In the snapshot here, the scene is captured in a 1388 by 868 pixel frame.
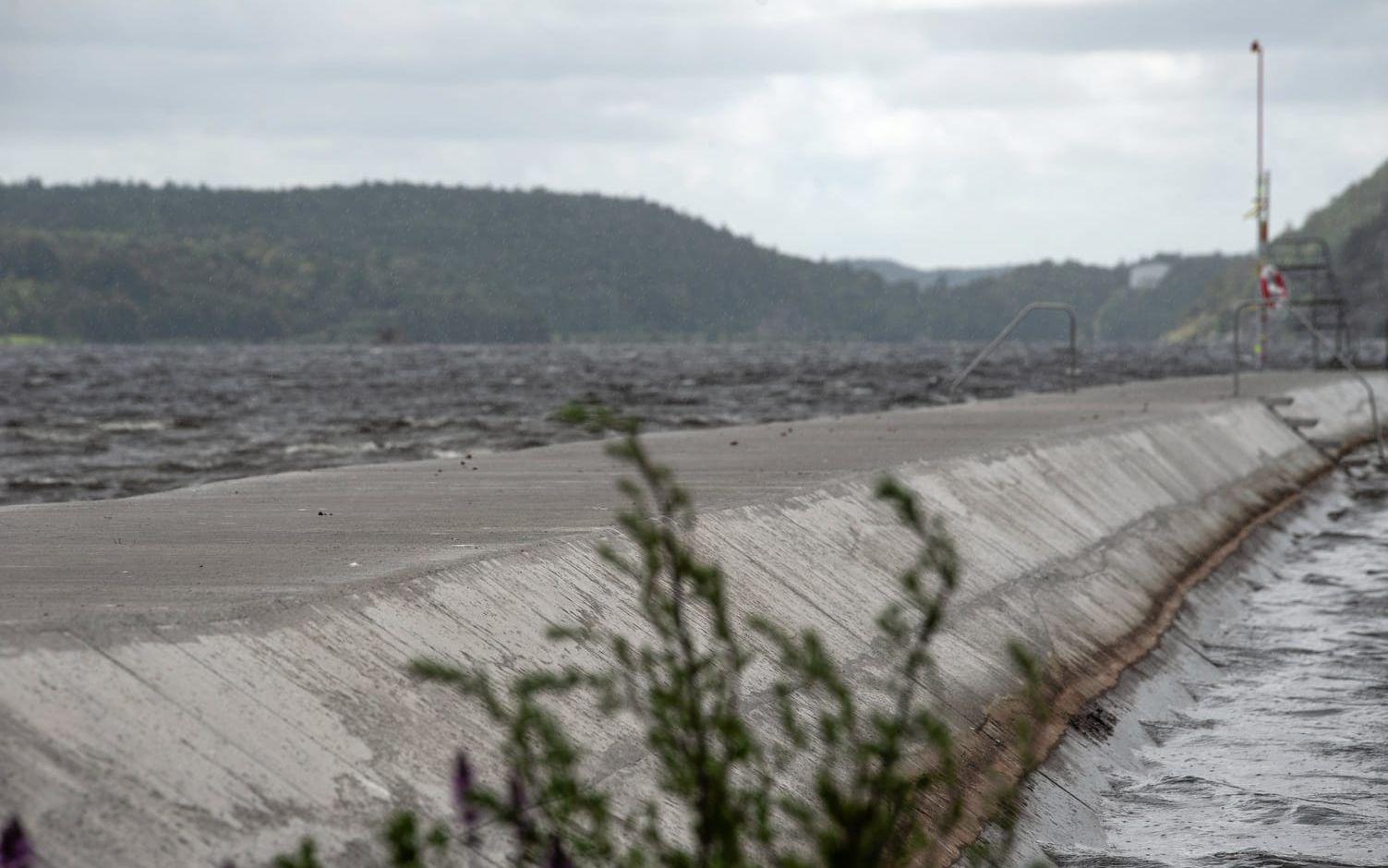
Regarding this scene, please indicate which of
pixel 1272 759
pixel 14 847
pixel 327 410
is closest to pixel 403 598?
pixel 14 847

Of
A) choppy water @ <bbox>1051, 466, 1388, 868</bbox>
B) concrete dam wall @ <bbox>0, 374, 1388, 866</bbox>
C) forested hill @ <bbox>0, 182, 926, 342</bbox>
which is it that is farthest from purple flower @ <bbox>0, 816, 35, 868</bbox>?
forested hill @ <bbox>0, 182, 926, 342</bbox>

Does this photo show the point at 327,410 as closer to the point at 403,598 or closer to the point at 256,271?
the point at 403,598

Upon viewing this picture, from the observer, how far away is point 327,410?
1756 inches

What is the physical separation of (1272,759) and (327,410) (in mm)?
38022

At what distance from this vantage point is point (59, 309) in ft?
600

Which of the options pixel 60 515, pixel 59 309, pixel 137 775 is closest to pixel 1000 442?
pixel 60 515

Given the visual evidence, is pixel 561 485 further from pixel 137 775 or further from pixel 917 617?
pixel 137 775

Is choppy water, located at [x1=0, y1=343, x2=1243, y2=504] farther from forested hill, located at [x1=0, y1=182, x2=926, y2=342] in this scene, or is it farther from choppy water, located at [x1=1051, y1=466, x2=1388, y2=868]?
forested hill, located at [x1=0, y1=182, x2=926, y2=342]

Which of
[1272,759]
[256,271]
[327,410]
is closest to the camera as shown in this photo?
[1272,759]

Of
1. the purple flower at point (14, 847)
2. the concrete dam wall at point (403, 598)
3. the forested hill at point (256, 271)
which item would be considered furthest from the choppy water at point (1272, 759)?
the forested hill at point (256, 271)

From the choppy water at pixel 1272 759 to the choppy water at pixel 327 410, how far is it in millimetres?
14280

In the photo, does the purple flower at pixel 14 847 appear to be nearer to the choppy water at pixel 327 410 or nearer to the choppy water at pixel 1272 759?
the choppy water at pixel 1272 759

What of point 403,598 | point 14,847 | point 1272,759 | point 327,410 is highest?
point 14,847

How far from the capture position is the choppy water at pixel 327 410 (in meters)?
26.6
